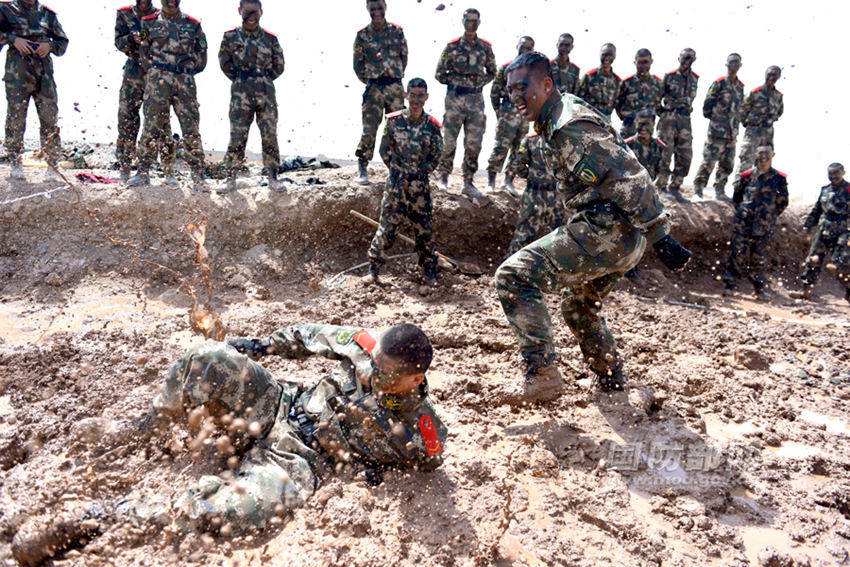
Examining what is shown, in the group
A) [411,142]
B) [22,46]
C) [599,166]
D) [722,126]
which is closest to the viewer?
[599,166]

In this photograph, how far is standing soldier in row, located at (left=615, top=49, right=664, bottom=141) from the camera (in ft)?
25.4

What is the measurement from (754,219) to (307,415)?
7.12 m

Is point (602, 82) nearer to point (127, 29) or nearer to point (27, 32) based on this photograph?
point (127, 29)

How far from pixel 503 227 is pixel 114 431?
5.45 metres

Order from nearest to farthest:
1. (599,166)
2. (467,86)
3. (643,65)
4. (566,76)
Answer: (599,166)
(467,86)
(566,76)
(643,65)

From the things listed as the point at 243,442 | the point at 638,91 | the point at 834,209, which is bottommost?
the point at 243,442

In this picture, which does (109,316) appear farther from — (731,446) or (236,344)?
(731,446)

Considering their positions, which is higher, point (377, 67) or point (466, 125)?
point (377, 67)

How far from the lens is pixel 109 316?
493cm

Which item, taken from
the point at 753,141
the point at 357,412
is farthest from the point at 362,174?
the point at 753,141

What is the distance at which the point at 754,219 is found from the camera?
7367 millimetres

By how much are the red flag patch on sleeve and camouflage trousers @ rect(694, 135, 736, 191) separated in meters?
7.85

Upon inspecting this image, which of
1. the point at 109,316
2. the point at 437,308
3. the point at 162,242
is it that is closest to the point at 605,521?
the point at 437,308

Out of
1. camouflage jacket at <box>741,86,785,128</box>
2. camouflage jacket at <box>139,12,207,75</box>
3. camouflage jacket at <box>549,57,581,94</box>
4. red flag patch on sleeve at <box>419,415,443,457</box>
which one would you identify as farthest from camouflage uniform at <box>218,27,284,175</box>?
camouflage jacket at <box>741,86,785,128</box>
